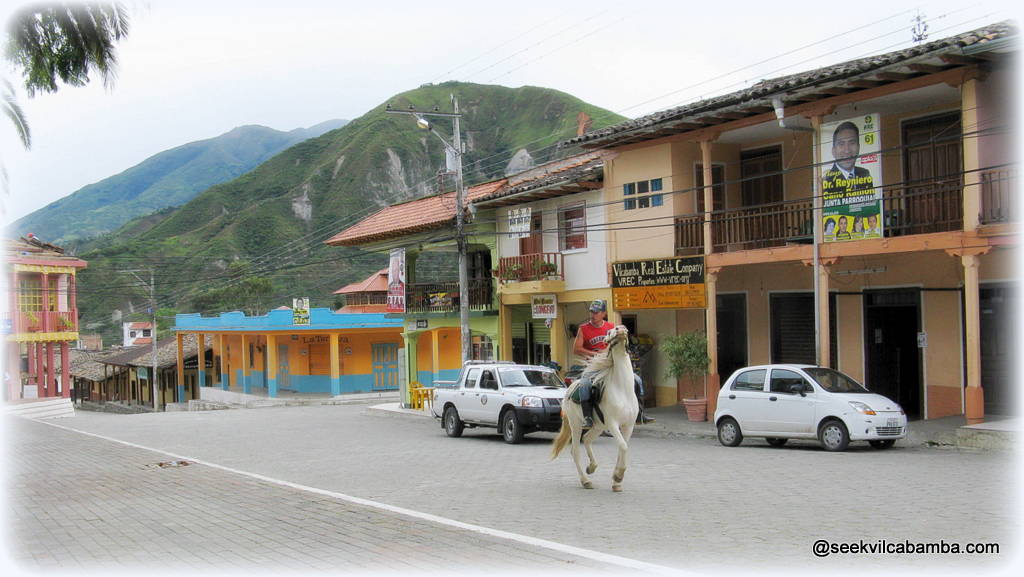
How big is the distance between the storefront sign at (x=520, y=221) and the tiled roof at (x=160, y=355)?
1526 inches

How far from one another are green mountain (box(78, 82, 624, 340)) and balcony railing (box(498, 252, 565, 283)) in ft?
136

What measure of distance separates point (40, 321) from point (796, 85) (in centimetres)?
4145

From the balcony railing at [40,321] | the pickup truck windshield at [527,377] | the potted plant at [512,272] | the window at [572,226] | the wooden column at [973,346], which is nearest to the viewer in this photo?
the wooden column at [973,346]

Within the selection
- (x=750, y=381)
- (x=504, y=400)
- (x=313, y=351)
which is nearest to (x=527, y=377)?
(x=504, y=400)

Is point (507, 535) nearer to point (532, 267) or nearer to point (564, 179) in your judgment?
point (564, 179)

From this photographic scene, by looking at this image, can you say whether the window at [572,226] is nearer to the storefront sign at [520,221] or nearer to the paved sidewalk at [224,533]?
the storefront sign at [520,221]

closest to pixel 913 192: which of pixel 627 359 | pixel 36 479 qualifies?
pixel 627 359

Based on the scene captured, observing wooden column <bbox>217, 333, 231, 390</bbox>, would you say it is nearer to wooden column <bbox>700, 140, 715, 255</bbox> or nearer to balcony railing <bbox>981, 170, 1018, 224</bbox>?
wooden column <bbox>700, 140, 715, 255</bbox>

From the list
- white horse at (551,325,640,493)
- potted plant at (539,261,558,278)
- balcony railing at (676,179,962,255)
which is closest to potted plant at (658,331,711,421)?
balcony railing at (676,179,962,255)

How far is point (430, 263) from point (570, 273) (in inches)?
2298

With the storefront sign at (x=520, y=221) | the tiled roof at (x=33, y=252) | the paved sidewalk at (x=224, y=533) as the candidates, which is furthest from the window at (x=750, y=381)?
the tiled roof at (x=33, y=252)

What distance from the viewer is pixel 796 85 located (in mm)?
19828

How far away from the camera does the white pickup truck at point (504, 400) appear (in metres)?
20.7

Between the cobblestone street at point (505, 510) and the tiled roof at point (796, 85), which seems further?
the tiled roof at point (796, 85)
